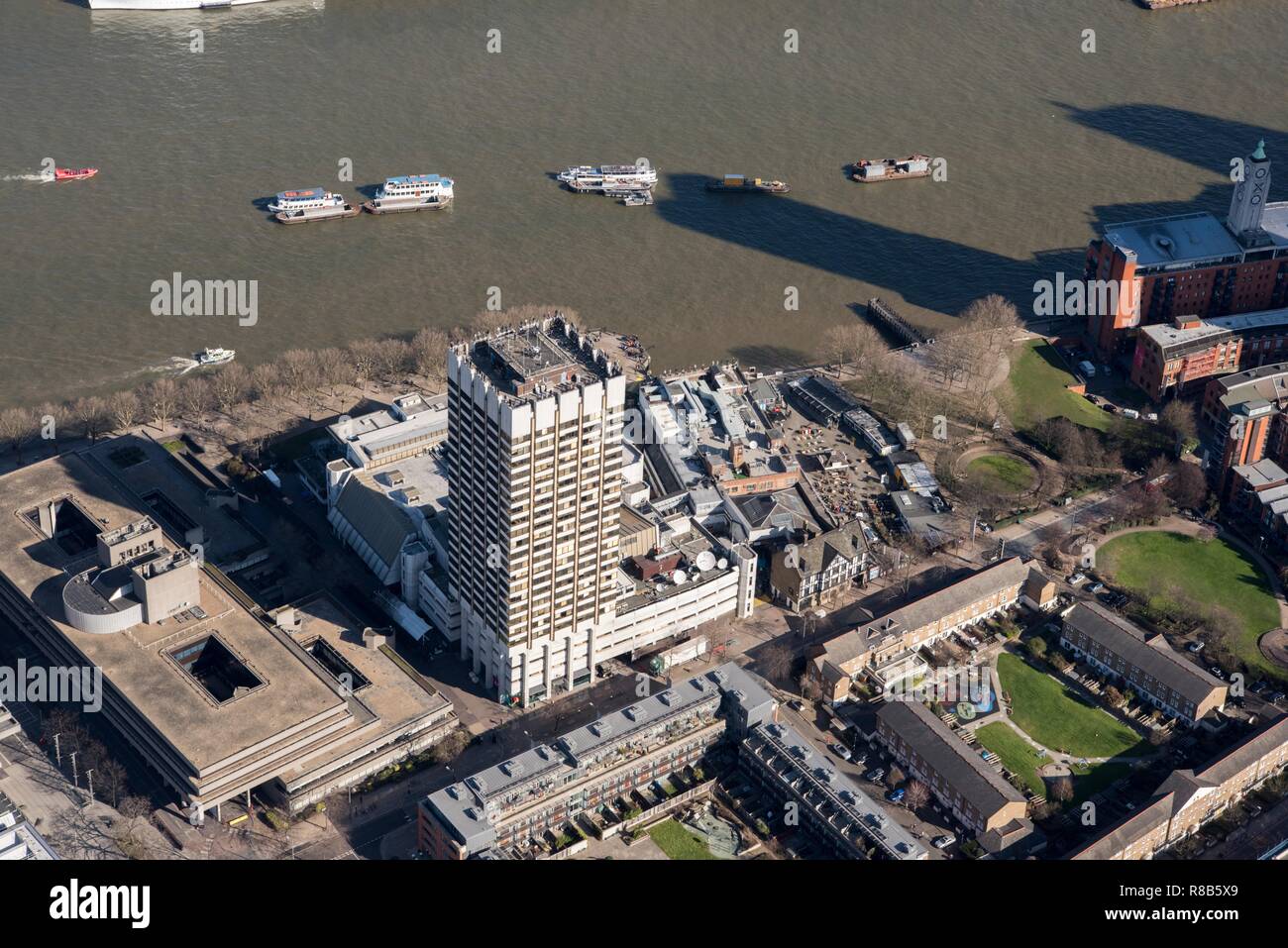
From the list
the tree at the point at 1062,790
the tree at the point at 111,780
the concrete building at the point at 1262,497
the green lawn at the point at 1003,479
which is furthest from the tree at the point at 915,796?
the tree at the point at 111,780

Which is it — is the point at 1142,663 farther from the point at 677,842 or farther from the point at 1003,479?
the point at 677,842

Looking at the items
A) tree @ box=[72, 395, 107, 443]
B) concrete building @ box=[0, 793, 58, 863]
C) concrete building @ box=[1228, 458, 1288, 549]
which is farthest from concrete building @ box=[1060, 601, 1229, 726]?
tree @ box=[72, 395, 107, 443]

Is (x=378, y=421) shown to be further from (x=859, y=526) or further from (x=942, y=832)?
(x=942, y=832)

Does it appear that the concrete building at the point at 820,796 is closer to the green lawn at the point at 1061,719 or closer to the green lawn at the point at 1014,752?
the green lawn at the point at 1014,752

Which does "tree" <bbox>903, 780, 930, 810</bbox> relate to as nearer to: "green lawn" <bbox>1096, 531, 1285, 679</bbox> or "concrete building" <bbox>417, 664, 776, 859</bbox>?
"concrete building" <bbox>417, 664, 776, 859</bbox>

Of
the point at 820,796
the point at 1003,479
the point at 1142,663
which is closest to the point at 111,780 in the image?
the point at 820,796
